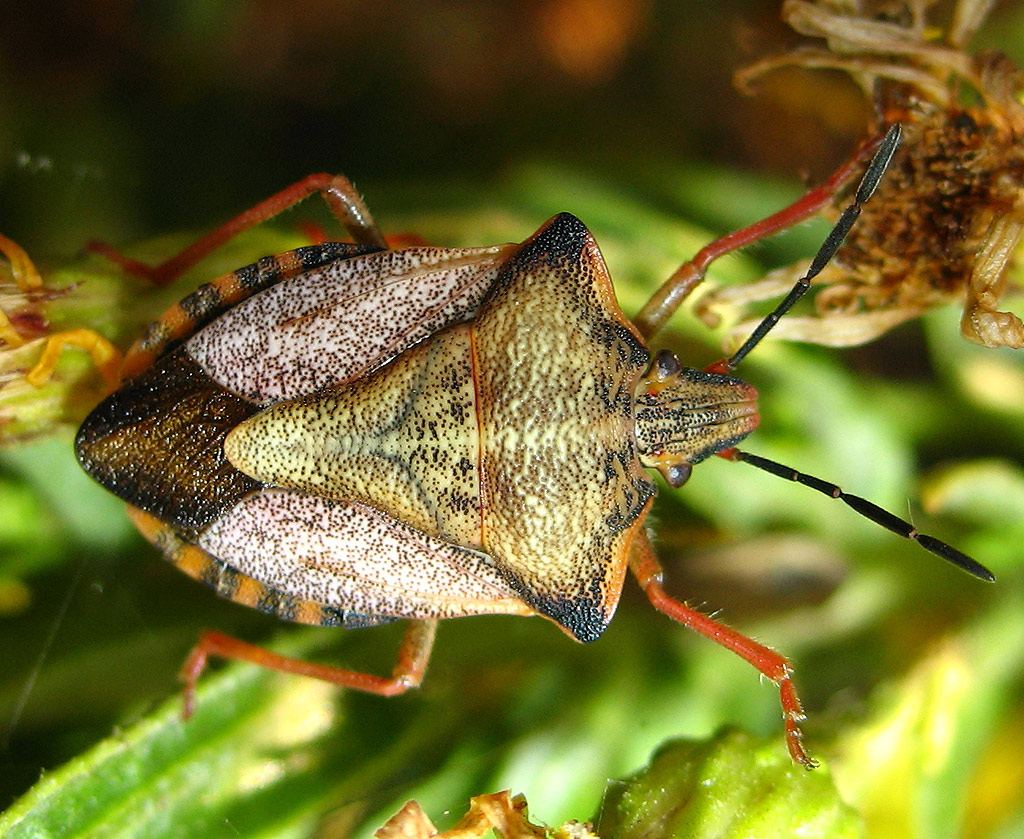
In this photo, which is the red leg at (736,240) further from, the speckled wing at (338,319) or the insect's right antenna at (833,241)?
the speckled wing at (338,319)

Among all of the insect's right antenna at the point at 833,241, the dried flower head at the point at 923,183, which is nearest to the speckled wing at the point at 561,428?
the insect's right antenna at the point at 833,241

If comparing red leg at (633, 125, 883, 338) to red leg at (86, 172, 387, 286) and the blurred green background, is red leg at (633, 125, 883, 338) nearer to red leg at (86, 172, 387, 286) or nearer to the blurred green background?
the blurred green background

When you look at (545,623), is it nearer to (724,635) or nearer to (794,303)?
(724,635)

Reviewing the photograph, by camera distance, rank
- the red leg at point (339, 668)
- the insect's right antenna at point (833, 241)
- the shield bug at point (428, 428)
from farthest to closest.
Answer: the red leg at point (339, 668), the shield bug at point (428, 428), the insect's right antenna at point (833, 241)

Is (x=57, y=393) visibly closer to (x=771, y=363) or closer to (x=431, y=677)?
(x=431, y=677)

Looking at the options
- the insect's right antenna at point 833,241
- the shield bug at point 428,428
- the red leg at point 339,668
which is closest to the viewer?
the insect's right antenna at point 833,241

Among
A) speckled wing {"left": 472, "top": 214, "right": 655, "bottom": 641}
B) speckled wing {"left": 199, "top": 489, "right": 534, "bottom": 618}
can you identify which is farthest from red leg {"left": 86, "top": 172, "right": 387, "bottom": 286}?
speckled wing {"left": 199, "top": 489, "right": 534, "bottom": 618}
